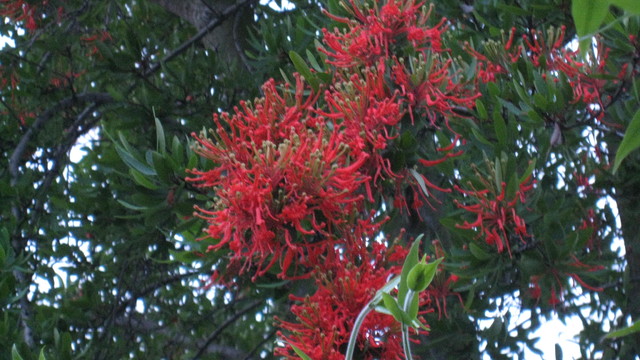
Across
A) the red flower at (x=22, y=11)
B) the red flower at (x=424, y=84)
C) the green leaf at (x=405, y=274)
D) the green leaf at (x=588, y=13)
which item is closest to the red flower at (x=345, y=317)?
the red flower at (x=424, y=84)

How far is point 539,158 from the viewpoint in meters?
2.21

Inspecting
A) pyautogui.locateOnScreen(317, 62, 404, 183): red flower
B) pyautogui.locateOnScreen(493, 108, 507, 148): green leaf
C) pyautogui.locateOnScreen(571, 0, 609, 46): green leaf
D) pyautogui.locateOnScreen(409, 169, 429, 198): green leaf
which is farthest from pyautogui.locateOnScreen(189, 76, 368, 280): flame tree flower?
pyautogui.locateOnScreen(571, 0, 609, 46): green leaf

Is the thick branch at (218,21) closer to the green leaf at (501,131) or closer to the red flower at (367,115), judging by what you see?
the green leaf at (501,131)

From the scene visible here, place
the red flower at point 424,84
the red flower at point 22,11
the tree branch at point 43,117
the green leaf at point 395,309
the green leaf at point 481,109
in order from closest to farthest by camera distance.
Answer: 1. the green leaf at point 395,309
2. the red flower at point 424,84
3. the green leaf at point 481,109
4. the tree branch at point 43,117
5. the red flower at point 22,11

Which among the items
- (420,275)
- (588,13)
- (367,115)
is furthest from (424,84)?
(588,13)

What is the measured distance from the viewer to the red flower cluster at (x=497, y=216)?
1775 mm

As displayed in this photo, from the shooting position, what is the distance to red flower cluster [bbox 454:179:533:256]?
1775 millimetres

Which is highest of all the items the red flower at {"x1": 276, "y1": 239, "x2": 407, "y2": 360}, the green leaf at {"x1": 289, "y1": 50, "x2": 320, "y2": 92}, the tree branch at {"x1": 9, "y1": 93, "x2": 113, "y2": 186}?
the tree branch at {"x1": 9, "y1": 93, "x2": 113, "y2": 186}

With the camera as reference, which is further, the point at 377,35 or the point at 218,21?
the point at 218,21

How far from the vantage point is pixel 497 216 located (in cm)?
180

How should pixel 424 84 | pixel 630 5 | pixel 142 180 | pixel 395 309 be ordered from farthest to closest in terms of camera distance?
pixel 142 180, pixel 424 84, pixel 395 309, pixel 630 5

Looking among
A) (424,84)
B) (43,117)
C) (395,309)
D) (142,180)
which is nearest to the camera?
(395,309)

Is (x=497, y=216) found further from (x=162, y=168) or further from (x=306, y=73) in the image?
(x=162, y=168)

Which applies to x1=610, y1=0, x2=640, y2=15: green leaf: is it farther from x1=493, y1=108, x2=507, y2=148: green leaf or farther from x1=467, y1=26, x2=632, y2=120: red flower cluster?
x1=493, y1=108, x2=507, y2=148: green leaf
